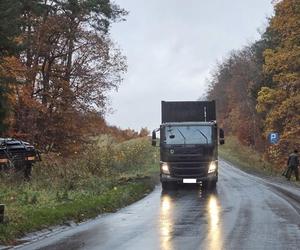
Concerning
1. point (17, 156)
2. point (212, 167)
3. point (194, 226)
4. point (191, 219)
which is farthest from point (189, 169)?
point (194, 226)

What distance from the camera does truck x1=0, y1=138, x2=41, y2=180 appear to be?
76.5ft

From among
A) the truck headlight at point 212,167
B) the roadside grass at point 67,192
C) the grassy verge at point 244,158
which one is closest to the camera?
the roadside grass at point 67,192

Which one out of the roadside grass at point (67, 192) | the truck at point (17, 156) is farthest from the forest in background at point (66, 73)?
the truck at point (17, 156)

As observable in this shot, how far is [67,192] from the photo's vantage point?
19875mm

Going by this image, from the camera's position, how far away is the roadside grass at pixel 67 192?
14.0 metres

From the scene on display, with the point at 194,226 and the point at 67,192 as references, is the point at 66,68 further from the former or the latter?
the point at 194,226

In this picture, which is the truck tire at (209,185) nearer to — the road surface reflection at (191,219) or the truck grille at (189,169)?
the truck grille at (189,169)

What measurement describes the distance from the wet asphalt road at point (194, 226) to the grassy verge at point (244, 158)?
76.8ft

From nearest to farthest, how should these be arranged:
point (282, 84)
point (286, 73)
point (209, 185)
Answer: point (209, 185) < point (286, 73) < point (282, 84)

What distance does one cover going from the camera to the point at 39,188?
20906mm

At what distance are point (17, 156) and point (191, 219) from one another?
37.7ft

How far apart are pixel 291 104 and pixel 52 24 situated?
18.9m

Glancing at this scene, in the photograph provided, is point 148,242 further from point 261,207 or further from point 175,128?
point 175,128

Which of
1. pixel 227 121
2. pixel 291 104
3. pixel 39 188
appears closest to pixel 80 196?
pixel 39 188
